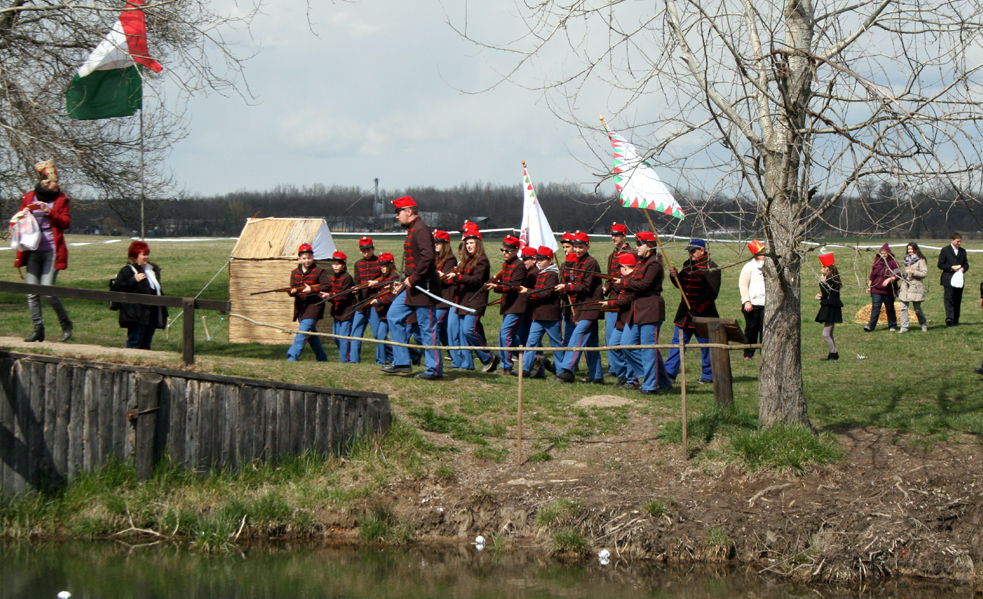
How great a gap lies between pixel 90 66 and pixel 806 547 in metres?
12.6

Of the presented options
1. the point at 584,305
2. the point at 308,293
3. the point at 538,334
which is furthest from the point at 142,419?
the point at 584,305

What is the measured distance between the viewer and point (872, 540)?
7.95 metres

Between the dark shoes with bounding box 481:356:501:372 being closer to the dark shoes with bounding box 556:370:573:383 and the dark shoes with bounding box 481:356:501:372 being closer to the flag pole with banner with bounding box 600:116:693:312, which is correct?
the dark shoes with bounding box 556:370:573:383

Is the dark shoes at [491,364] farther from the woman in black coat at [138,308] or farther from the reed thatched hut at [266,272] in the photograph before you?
the woman in black coat at [138,308]

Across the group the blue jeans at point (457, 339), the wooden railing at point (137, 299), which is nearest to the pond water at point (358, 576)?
the wooden railing at point (137, 299)

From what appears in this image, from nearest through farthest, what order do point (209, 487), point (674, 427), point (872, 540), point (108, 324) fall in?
point (872, 540), point (209, 487), point (674, 427), point (108, 324)

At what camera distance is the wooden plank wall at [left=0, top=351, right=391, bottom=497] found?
9188 mm

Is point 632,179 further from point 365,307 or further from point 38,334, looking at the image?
point 38,334

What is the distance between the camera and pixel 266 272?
17.0 meters

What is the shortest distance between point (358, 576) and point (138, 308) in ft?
19.5

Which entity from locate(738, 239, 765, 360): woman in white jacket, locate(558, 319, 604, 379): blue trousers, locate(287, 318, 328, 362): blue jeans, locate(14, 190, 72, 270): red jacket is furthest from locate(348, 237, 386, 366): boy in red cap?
locate(738, 239, 765, 360): woman in white jacket

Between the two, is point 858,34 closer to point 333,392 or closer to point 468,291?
point 333,392

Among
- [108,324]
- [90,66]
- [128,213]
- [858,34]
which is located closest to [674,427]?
[858,34]

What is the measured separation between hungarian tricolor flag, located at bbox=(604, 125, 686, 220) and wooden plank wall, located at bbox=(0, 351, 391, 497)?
11.2 ft
